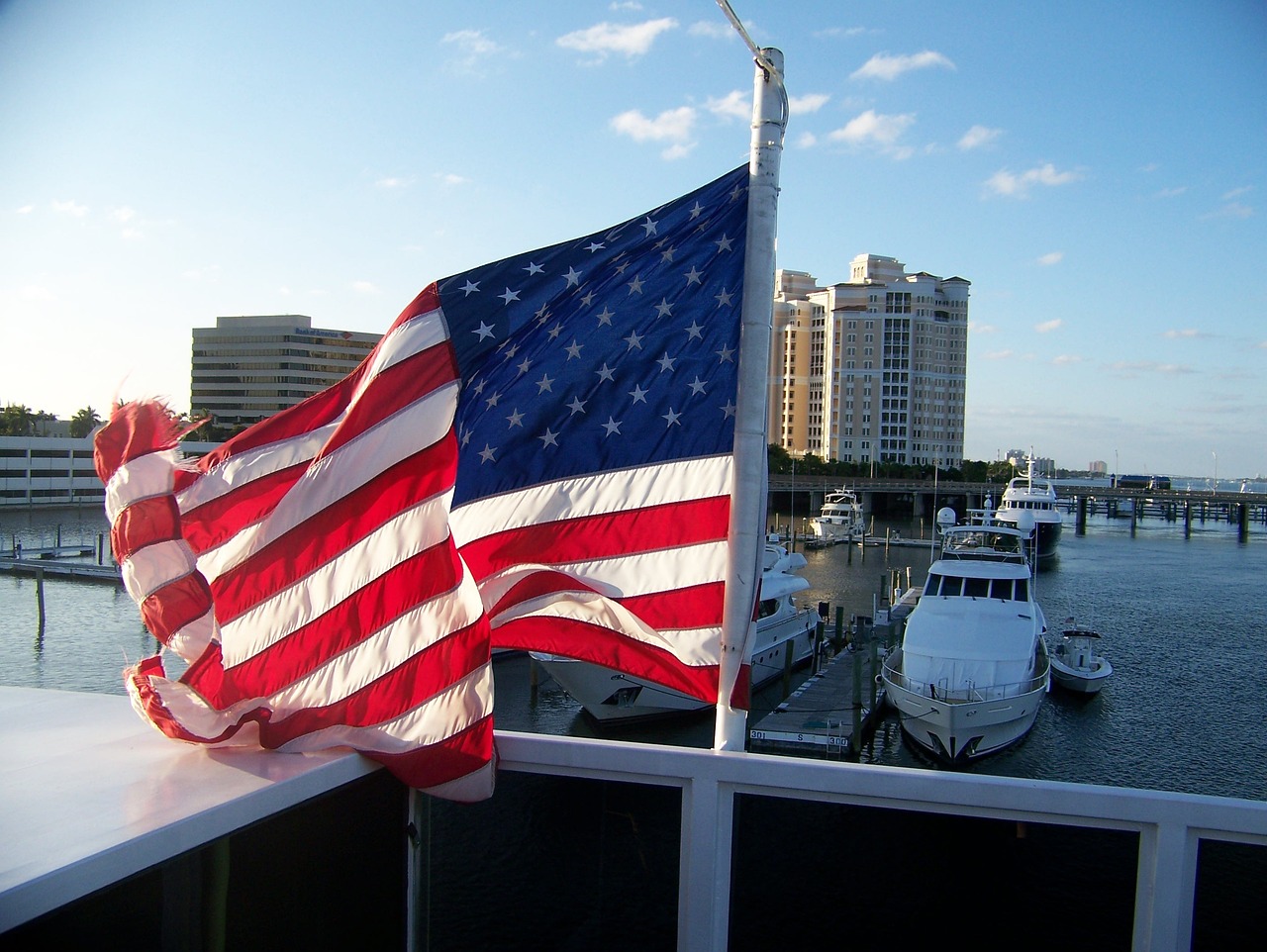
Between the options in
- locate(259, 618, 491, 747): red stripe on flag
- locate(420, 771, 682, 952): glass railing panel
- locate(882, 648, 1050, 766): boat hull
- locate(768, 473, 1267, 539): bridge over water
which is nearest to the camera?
locate(259, 618, 491, 747): red stripe on flag

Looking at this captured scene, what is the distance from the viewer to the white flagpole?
4902 millimetres

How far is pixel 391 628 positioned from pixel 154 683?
3.89 ft

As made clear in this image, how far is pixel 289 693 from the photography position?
492 centimetres

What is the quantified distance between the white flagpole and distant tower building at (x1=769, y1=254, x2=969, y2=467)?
124723 mm

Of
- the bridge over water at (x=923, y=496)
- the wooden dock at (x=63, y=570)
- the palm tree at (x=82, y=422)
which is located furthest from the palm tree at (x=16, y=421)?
the bridge over water at (x=923, y=496)

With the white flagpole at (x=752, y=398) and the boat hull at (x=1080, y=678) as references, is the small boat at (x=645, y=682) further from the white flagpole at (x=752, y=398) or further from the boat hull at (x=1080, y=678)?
the white flagpole at (x=752, y=398)

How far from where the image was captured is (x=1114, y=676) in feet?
96.9

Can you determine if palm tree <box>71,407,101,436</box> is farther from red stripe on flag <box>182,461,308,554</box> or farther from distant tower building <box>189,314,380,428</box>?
red stripe on flag <box>182,461,308,554</box>

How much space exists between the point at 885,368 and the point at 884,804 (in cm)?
13092

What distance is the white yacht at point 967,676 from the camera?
1964 centimetres

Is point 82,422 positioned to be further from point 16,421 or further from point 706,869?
point 706,869

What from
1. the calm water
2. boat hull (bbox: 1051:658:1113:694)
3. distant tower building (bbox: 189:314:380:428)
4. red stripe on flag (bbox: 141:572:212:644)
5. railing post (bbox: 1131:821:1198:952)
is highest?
distant tower building (bbox: 189:314:380:428)

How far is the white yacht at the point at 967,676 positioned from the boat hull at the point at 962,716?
0.07ft

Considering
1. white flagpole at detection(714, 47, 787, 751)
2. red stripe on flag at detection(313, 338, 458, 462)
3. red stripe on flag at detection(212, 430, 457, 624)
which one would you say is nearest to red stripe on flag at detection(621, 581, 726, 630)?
white flagpole at detection(714, 47, 787, 751)
